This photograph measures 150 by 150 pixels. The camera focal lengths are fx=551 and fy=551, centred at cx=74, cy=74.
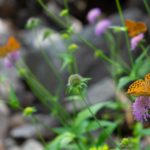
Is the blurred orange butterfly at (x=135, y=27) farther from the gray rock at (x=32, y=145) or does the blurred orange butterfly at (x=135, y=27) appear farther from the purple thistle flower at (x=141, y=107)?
the gray rock at (x=32, y=145)

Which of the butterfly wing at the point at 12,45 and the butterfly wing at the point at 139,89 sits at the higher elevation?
the butterfly wing at the point at 12,45

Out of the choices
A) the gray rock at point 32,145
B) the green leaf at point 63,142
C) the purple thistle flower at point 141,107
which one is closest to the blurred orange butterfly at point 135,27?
the green leaf at point 63,142

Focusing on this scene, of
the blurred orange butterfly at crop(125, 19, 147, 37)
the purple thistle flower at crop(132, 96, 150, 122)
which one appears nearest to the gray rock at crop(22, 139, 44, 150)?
the blurred orange butterfly at crop(125, 19, 147, 37)

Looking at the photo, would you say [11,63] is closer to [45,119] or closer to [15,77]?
[45,119]

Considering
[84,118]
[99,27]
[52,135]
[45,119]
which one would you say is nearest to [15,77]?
[45,119]

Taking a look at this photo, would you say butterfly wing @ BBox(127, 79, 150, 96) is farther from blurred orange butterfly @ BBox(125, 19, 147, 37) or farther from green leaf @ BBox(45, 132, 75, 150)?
green leaf @ BBox(45, 132, 75, 150)

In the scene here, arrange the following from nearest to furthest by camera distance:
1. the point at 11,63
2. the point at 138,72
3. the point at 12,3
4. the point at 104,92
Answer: the point at 138,72 < the point at 11,63 < the point at 104,92 < the point at 12,3

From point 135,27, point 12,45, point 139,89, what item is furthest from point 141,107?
point 12,45
